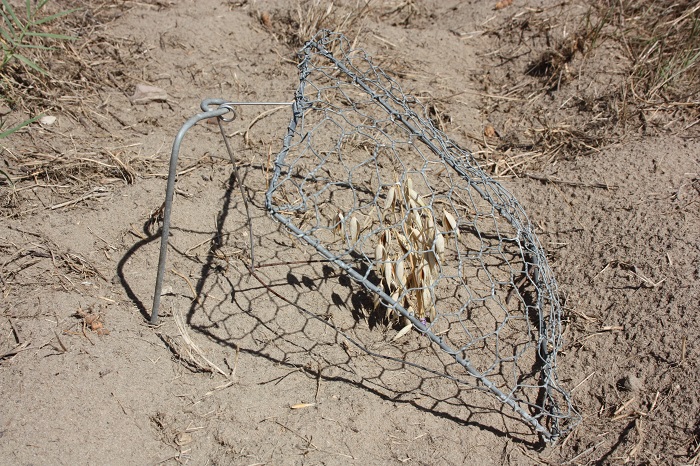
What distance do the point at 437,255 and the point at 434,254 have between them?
63 millimetres

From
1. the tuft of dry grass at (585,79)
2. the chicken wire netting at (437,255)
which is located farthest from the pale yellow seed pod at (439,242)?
the tuft of dry grass at (585,79)

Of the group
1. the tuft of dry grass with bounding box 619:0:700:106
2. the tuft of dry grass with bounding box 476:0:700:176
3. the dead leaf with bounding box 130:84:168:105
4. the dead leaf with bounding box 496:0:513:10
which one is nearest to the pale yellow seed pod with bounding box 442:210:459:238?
the tuft of dry grass with bounding box 476:0:700:176

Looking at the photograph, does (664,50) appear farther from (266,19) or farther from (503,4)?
(266,19)

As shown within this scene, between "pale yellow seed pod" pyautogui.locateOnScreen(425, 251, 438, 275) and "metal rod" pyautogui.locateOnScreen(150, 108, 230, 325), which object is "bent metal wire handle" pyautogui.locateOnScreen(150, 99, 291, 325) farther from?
"pale yellow seed pod" pyautogui.locateOnScreen(425, 251, 438, 275)

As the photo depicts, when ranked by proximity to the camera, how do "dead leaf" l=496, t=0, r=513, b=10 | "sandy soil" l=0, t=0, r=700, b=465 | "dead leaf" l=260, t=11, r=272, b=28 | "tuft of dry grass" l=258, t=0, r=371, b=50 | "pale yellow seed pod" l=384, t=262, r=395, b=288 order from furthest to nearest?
1. "dead leaf" l=496, t=0, r=513, b=10
2. "dead leaf" l=260, t=11, r=272, b=28
3. "tuft of dry grass" l=258, t=0, r=371, b=50
4. "pale yellow seed pod" l=384, t=262, r=395, b=288
5. "sandy soil" l=0, t=0, r=700, b=465

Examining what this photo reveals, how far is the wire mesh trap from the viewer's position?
1835 millimetres

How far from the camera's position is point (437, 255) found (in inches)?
74.9

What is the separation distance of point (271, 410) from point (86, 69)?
74.5 inches

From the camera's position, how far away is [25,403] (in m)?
1.76

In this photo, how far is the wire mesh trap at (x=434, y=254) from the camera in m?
1.83

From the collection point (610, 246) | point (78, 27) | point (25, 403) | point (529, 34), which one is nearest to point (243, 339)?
point (25, 403)

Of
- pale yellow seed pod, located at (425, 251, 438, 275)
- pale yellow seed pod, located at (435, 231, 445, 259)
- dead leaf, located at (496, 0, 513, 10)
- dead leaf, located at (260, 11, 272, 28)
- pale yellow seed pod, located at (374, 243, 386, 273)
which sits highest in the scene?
dead leaf, located at (496, 0, 513, 10)

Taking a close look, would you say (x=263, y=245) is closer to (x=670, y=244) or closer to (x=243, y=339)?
(x=243, y=339)

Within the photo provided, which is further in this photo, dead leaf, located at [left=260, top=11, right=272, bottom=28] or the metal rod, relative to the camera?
dead leaf, located at [left=260, top=11, right=272, bottom=28]
